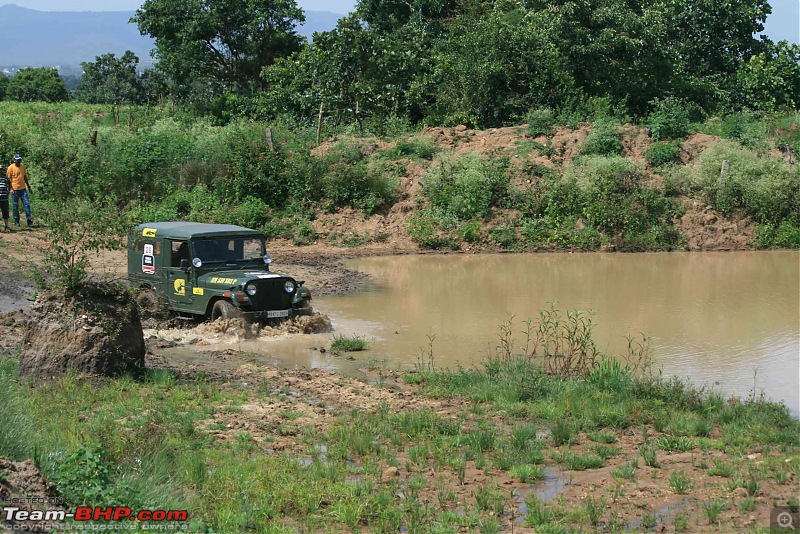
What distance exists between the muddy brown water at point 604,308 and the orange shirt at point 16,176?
786 centimetres

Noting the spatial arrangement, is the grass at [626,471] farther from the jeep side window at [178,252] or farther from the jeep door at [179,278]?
the jeep side window at [178,252]

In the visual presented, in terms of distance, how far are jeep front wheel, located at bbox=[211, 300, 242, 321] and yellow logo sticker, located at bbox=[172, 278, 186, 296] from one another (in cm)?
63

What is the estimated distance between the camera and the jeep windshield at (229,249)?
45.8 feet

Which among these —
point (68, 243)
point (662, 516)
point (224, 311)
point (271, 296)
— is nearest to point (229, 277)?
point (224, 311)

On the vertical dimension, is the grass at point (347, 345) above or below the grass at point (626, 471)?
above

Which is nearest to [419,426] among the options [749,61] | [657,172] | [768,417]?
[768,417]

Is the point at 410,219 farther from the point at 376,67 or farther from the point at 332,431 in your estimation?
the point at 332,431

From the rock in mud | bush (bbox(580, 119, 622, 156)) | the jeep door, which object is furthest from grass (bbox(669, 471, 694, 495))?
bush (bbox(580, 119, 622, 156))

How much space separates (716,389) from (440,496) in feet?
17.3

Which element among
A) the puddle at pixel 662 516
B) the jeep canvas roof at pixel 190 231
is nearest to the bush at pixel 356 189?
the jeep canvas roof at pixel 190 231

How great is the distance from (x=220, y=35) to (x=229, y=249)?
1059 inches

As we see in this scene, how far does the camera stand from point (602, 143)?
26.4 metres

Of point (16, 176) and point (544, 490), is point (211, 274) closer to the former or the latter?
point (544, 490)

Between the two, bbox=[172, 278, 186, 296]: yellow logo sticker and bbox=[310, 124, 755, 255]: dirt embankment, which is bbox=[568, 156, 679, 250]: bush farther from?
bbox=[172, 278, 186, 296]: yellow logo sticker
